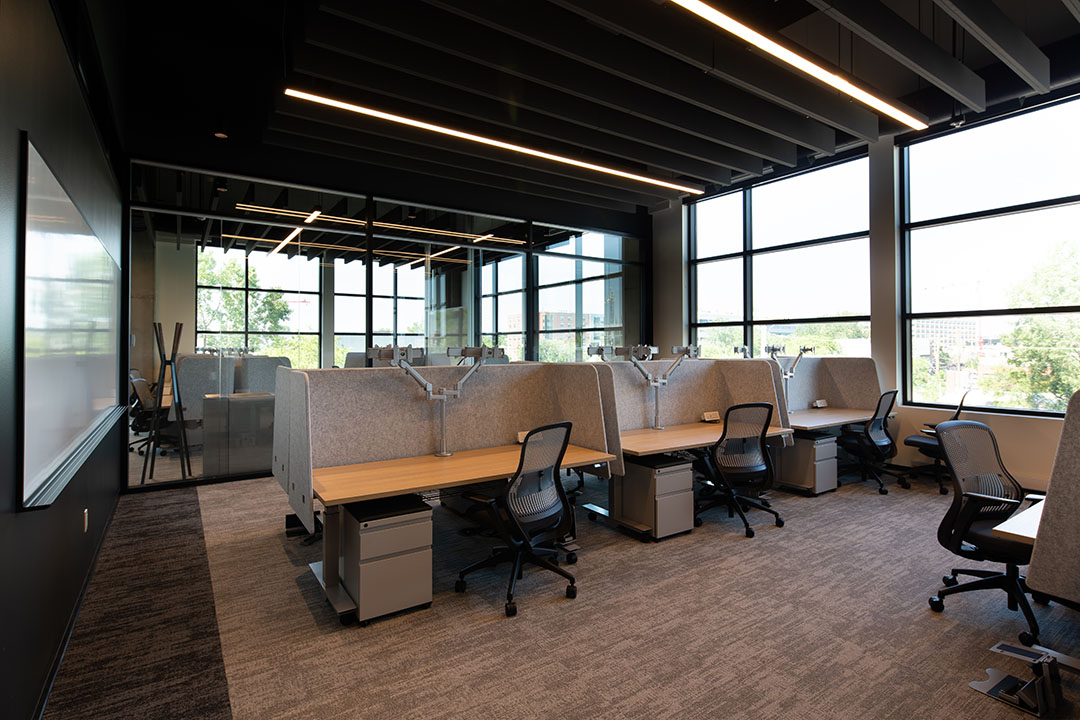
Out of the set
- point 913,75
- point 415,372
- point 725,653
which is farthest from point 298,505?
point 913,75

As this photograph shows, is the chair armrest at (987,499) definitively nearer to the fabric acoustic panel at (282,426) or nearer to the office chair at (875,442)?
the office chair at (875,442)

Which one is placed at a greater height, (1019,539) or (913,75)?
(913,75)

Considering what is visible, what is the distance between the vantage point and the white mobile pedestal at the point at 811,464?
4.34 metres

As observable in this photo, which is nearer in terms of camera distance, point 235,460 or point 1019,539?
point 1019,539

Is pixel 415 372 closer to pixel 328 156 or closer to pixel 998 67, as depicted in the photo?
pixel 328 156

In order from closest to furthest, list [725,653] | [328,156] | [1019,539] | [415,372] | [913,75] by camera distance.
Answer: [1019,539] → [725,653] → [415,372] → [913,75] → [328,156]

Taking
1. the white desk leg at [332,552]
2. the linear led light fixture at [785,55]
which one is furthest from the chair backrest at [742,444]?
the white desk leg at [332,552]

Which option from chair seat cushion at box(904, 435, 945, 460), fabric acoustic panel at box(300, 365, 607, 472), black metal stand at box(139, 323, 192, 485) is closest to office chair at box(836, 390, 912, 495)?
chair seat cushion at box(904, 435, 945, 460)

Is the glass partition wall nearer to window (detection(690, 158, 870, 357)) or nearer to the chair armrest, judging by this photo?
window (detection(690, 158, 870, 357))

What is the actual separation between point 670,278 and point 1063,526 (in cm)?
612

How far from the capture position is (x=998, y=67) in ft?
14.3

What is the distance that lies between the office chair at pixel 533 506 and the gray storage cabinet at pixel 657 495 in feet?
2.77

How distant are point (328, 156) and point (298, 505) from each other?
12.5 feet

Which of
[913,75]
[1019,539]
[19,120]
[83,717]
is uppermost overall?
[913,75]
